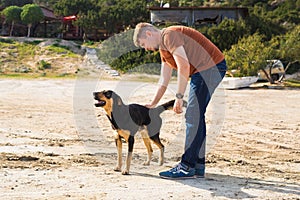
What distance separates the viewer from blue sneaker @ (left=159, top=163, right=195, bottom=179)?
5.60m

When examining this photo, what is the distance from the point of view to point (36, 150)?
6992 mm

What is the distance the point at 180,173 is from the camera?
18.4 ft

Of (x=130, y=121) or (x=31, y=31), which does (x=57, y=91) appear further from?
(x=31, y=31)

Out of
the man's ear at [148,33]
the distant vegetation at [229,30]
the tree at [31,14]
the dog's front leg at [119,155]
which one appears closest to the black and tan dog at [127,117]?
the dog's front leg at [119,155]

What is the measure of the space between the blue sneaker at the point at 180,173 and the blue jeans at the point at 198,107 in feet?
0.16

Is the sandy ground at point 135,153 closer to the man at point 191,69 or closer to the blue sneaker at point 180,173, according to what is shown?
the blue sneaker at point 180,173

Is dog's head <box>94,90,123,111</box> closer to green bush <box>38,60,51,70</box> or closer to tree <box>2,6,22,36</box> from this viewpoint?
green bush <box>38,60,51,70</box>

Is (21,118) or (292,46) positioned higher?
(292,46)

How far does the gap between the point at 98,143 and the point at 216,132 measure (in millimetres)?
2364

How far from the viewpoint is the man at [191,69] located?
17.4 feet

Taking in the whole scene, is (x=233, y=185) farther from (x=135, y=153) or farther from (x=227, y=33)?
(x=227, y=33)

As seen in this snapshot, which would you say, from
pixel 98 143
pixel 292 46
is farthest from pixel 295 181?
pixel 292 46

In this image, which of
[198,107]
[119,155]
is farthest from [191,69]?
[119,155]

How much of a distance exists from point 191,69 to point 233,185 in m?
1.32
